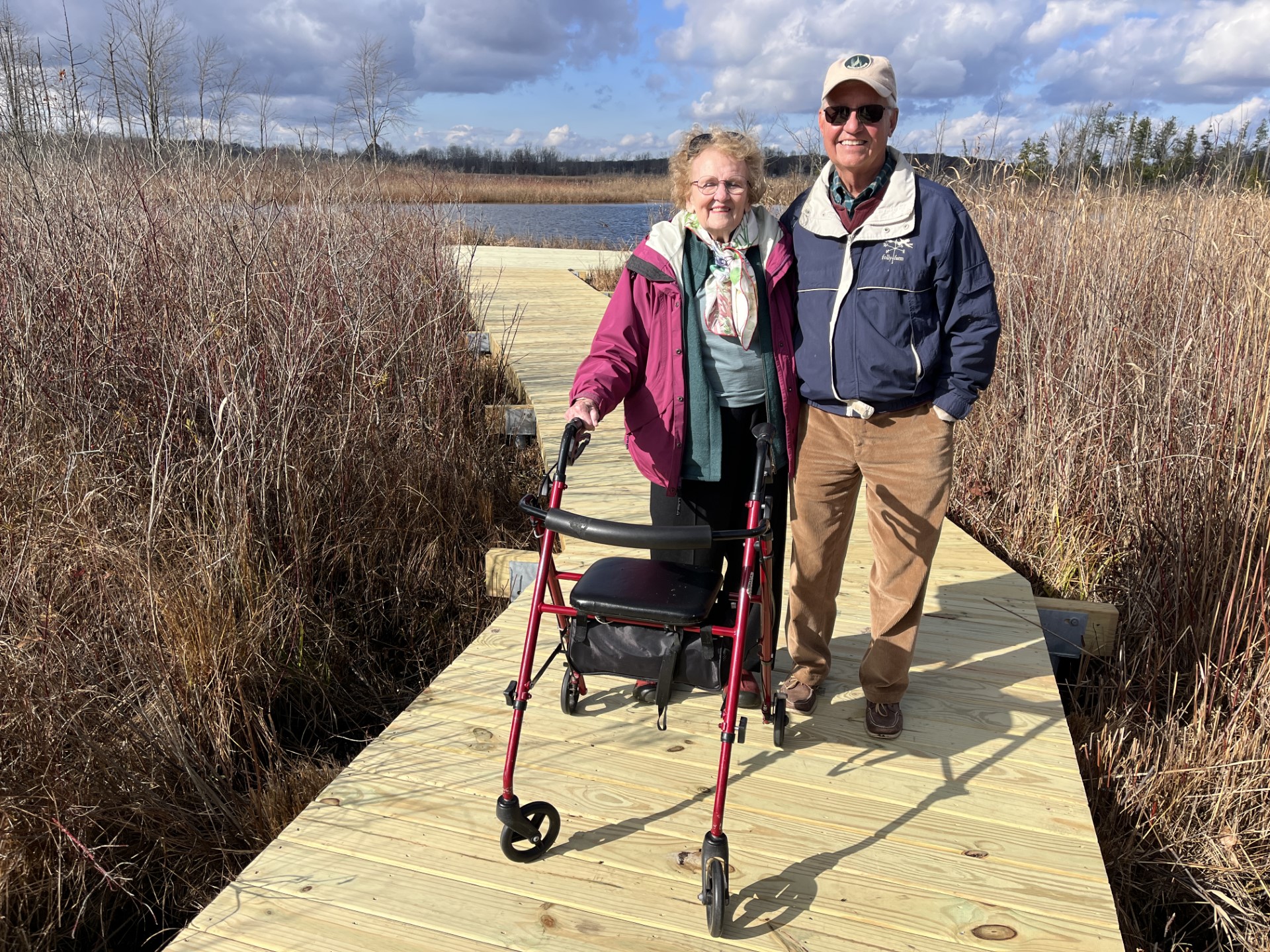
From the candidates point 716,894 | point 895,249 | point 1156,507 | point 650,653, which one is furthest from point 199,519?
point 1156,507

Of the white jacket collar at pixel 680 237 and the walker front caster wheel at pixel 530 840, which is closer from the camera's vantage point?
the walker front caster wheel at pixel 530 840

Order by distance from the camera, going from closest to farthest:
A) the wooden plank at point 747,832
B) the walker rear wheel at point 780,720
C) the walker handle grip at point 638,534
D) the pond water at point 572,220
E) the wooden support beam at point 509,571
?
the walker handle grip at point 638,534, the wooden plank at point 747,832, the walker rear wheel at point 780,720, the wooden support beam at point 509,571, the pond water at point 572,220

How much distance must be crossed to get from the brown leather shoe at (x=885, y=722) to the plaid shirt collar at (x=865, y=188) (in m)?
1.51

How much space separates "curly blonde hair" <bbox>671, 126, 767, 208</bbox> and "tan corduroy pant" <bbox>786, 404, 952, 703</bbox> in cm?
68

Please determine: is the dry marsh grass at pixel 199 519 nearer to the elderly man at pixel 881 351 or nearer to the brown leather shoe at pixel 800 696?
the brown leather shoe at pixel 800 696

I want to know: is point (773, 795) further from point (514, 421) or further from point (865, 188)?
point (514, 421)

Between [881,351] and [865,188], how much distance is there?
1.46 ft

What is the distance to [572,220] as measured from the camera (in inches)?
974

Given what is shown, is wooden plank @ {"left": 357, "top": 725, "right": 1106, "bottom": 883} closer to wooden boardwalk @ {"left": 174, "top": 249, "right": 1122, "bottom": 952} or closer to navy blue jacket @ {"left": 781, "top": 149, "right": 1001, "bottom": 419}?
wooden boardwalk @ {"left": 174, "top": 249, "right": 1122, "bottom": 952}

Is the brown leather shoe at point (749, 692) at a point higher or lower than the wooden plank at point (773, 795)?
higher

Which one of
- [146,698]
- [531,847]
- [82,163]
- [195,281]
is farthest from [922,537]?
[82,163]

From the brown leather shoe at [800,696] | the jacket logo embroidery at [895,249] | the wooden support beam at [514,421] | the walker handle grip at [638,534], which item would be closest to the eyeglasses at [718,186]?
the jacket logo embroidery at [895,249]

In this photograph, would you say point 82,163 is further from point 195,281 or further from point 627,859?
point 627,859

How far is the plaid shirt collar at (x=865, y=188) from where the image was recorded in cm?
230
